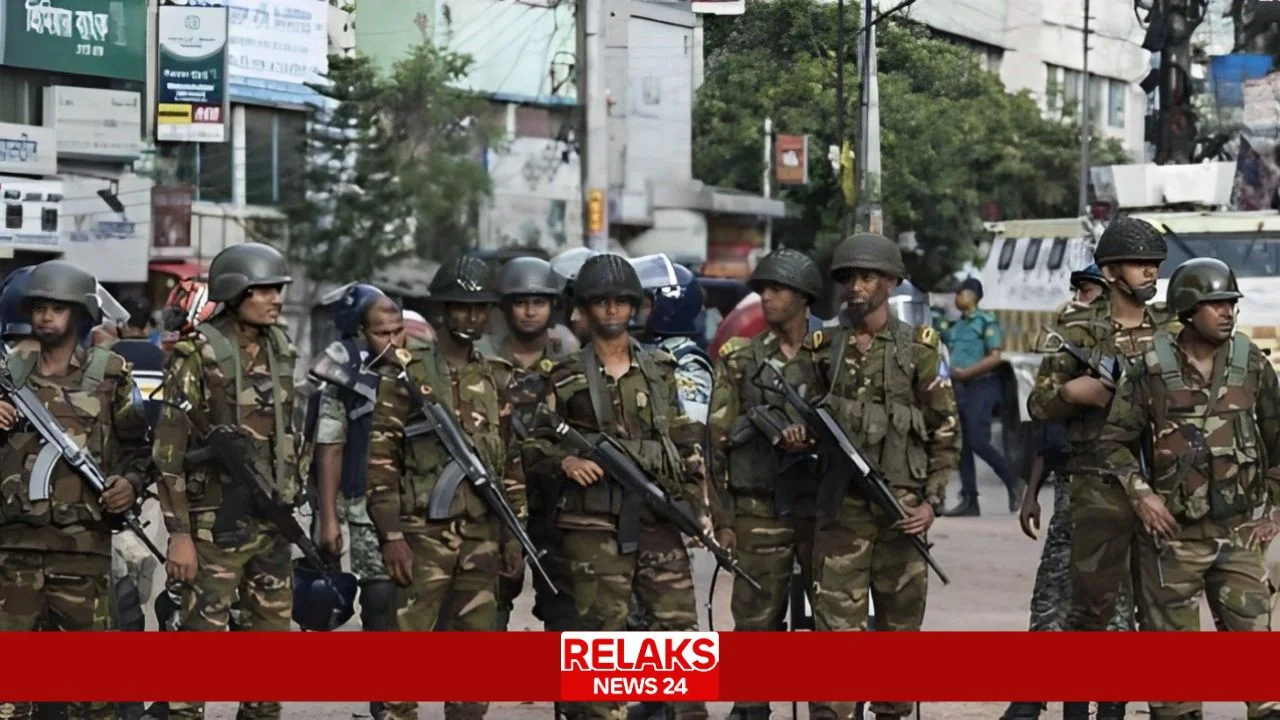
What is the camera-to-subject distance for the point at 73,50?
111ft

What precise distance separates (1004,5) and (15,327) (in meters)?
6.27

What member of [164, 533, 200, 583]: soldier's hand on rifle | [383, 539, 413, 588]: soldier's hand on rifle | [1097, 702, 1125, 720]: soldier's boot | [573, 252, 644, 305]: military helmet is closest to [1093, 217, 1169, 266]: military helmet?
[1097, 702, 1125, 720]: soldier's boot

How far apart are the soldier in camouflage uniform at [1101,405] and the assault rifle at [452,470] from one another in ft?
6.22

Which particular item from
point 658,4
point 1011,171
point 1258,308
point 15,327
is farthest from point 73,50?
point 15,327

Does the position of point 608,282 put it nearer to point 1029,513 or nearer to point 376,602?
point 376,602

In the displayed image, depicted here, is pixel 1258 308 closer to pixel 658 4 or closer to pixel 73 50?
pixel 658 4

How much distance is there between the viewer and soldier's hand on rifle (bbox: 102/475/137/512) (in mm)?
7879

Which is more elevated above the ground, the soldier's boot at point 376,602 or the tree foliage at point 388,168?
the tree foliage at point 388,168

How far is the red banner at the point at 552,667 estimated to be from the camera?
6727 mm

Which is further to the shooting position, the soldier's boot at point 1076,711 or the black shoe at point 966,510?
the black shoe at point 966,510

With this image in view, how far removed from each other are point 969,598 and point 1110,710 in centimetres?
447

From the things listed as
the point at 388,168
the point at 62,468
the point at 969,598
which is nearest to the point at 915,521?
the point at 62,468

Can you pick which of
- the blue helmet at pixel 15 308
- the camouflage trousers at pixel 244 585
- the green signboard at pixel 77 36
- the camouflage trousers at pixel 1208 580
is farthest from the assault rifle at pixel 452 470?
the green signboard at pixel 77 36

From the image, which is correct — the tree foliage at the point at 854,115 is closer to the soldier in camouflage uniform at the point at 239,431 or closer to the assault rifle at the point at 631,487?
the assault rifle at the point at 631,487
